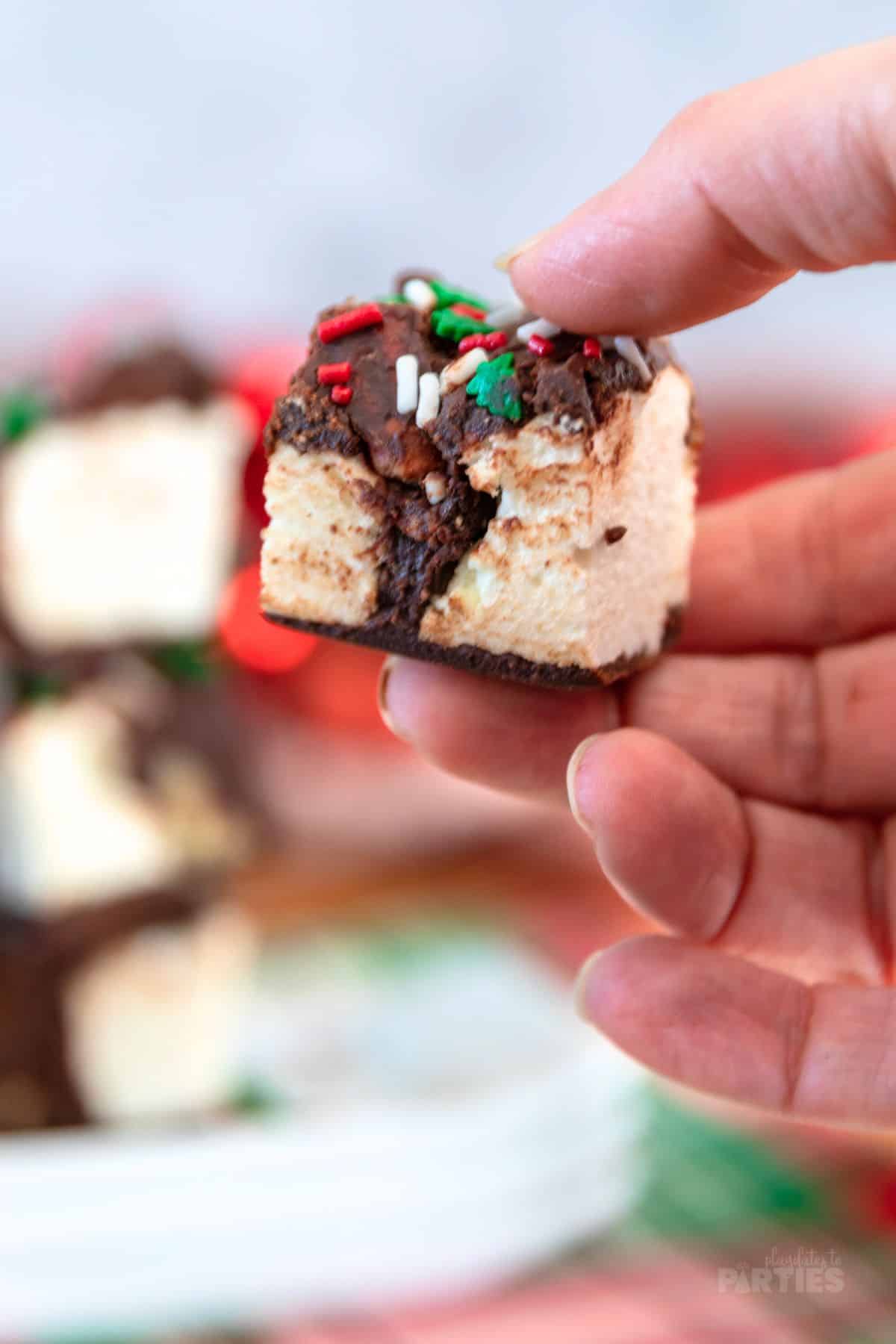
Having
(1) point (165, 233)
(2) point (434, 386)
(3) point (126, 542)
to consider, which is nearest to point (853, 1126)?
(2) point (434, 386)

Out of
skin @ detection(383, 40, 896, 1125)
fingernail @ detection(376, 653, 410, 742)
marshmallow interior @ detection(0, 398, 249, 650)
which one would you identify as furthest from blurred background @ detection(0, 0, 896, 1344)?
skin @ detection(383, 40, 896, 1125)

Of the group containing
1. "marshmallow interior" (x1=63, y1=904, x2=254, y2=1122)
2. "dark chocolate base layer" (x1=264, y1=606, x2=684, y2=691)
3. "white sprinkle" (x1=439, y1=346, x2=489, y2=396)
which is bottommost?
"marshmallow interior" (x1=63, y1=904, x2=254, y2=1122)

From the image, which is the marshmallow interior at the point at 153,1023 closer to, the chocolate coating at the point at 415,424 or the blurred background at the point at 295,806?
the blurred background at the point at 295,806

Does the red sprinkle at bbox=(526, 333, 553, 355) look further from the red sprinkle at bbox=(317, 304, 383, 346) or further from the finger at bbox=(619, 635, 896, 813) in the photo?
the finger at bbox=(619, 635, 896, 813)

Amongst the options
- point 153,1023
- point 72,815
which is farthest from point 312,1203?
point 72,815

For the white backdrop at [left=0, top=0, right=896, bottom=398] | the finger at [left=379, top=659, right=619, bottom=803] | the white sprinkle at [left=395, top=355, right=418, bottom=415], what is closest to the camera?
the white sprinkle at [left=395, top=355, right=418, bottom=415]

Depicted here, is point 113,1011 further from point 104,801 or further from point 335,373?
point 335,373
